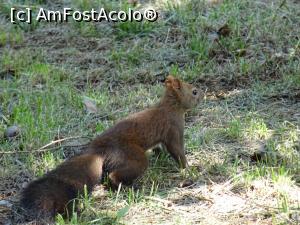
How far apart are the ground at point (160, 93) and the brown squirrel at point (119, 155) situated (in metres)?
0.13

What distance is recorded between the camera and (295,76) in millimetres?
6207

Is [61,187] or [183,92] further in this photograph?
[183,92]

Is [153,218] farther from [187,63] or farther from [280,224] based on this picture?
[187,63]

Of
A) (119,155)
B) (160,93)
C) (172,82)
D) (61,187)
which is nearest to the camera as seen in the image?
(61,187)

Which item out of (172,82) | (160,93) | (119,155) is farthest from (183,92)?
(160,93)

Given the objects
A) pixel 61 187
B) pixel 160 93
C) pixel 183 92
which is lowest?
pixel 61 187

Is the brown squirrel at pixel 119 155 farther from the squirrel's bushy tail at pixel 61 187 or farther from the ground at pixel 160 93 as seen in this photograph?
the ground at pixel 160 93

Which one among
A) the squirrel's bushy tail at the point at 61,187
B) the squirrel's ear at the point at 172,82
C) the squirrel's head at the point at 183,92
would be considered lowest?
the squirrel's bushy tail at the point at 61,187

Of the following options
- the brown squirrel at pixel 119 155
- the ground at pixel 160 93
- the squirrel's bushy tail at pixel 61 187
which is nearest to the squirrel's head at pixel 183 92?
the brown squirrel at pixel 119 155

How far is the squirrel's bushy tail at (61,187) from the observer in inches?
143

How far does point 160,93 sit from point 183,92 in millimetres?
1121

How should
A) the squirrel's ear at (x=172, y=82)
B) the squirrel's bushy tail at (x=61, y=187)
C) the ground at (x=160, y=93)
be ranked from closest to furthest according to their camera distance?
1. the squirrel's bushy tail at (x=61, y=187)
2. the ground at (x=160, y=93)
3. the squirrel's ear at (x=172, y=82)

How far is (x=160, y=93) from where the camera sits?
20.1ft

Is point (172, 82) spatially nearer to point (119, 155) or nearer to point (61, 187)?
point (119, 155)
